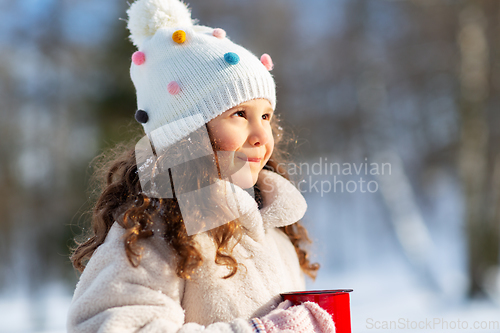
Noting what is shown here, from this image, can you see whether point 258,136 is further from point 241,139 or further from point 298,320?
point 298,320

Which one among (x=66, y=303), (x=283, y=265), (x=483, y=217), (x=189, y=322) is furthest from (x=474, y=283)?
(x=66, y=303)

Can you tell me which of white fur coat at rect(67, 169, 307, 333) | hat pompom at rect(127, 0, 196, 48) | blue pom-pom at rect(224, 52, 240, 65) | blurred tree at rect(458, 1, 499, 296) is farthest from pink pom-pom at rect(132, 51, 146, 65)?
blurred tree at rect(458, 1, 499, 296)

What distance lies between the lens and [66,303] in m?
6.12

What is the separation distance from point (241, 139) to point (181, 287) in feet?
1.86

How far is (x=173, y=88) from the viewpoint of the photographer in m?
1.44

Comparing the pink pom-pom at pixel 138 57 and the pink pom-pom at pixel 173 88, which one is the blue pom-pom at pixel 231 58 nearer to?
the pink pom-pom at pixel 173 88

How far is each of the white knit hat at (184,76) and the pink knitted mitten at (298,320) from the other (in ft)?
2.36

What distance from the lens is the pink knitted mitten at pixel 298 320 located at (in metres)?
1.19

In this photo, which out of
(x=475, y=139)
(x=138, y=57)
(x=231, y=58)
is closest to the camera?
(x=231, y=58)

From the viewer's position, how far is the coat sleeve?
1.07 metres

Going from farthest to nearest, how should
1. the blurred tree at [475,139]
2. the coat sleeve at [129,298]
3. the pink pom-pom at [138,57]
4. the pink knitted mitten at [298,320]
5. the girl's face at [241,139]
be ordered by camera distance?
1. the blurred tree at [475,139]
2. the pink pom-pom at [138,57]
3. the girl's face at [241,139]
4. the pink knitted mitten at [298,320]
5. the coat sleeve at [129,298]

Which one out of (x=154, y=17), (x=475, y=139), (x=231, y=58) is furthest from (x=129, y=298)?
(x=475, y=139)

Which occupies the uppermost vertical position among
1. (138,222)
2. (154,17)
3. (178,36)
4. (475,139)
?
(475,139)

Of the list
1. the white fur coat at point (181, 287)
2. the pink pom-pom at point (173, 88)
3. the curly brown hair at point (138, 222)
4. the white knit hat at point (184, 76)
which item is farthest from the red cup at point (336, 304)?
the pink pom-pom at point (173, 88)
